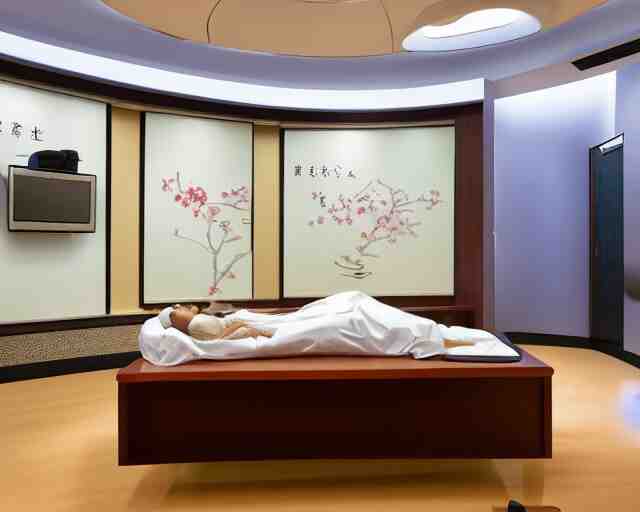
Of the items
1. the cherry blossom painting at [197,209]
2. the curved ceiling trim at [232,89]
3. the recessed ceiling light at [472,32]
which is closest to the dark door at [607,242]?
the curved ceiling trim at [232,89]

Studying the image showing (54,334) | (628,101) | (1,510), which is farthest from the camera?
(628,101)

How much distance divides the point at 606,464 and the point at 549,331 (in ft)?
10.7

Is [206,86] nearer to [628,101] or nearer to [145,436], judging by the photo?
[145,436]

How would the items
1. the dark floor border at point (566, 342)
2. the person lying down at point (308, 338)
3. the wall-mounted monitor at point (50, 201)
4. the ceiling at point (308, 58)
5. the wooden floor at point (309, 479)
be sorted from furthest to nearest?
the dark floor border at point (566, 342) → the wall-mounted monitor at point (50, 201) → the ceiling at point (308, 58) → the person lying down at point (308, 338) → the wooden floor at point (309, 479)

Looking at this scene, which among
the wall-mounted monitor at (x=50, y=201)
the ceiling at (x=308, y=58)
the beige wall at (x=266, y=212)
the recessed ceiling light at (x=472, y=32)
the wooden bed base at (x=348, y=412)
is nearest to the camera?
the wooden bed base at (x=348, y=412)

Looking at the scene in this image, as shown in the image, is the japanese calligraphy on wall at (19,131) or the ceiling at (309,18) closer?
the ceiling at (309,18)

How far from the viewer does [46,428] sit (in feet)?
9.41

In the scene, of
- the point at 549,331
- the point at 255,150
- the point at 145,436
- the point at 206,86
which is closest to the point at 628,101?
the point at 549,331

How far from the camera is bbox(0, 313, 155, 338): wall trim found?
153 inches

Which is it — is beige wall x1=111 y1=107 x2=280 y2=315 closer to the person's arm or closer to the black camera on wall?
the black camera on wall

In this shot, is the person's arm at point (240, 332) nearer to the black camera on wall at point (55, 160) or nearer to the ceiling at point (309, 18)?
the ceiling at point (309, 18)

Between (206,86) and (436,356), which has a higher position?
(206,86)

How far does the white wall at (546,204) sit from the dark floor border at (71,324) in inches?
146

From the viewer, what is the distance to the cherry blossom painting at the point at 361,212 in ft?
16.8
